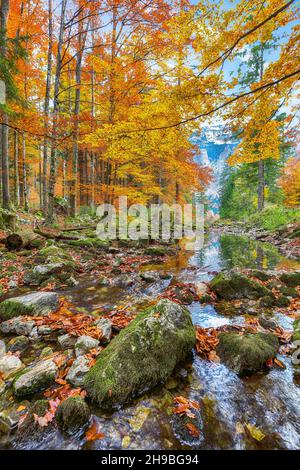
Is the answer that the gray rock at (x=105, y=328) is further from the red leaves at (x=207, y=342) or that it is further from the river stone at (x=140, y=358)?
the red leaves at (x=207, y=342)

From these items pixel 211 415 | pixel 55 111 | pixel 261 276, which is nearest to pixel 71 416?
pixel 211 415

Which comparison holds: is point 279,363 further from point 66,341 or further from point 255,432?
point 66,341

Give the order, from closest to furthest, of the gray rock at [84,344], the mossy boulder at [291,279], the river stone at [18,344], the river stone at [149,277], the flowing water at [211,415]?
the flowing water at [211,415] → the gray rock at [84,344] → the river stone at [18,344] → the mossy boulder at [291,279] → the river stone at [149,277]

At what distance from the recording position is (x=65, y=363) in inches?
102

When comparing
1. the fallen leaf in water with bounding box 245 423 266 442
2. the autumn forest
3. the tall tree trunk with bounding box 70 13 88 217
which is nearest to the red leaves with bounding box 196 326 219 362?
the autumn forest

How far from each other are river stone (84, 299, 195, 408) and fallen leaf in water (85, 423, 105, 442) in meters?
0.18

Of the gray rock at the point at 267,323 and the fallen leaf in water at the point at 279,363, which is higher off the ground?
the gray rock at the point at 267,323

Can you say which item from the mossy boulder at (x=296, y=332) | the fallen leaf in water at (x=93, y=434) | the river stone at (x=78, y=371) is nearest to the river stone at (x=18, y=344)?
Result: the river stone at (x=78, y=371)

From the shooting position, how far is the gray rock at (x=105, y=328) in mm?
3081

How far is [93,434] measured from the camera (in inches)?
73.5

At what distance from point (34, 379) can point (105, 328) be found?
1093mm

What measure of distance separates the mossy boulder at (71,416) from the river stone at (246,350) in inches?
67.0

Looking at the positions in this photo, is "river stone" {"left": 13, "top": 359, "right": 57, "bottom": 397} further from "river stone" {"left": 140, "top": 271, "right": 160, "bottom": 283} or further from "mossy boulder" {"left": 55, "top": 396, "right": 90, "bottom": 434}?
"river stone" {"left": 140, "top": 271, "right": 160, "bottom": 283}

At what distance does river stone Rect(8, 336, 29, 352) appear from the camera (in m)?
2.89
